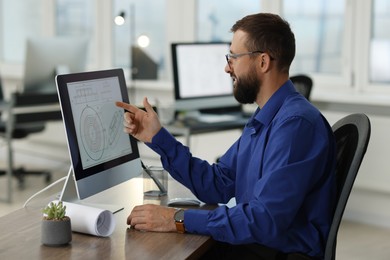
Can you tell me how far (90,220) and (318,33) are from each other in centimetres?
350

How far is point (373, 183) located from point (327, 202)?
109 inches

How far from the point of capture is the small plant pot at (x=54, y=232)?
1.86 meters

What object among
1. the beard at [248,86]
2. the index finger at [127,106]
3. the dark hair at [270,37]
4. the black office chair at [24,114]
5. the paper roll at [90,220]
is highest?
the dark hair at [270,37]

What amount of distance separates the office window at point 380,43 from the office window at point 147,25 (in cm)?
171

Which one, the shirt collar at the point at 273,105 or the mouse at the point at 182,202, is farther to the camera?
the mouse at the point at 182,202

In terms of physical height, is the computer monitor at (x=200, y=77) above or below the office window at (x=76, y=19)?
below

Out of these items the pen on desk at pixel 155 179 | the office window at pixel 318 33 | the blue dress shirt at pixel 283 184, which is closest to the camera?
the blue dress shirt at pixel 283 184

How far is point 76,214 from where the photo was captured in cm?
200

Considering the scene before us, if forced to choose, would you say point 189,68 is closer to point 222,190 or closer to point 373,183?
point 373,183

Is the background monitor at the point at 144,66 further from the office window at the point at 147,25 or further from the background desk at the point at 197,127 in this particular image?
the background desk at the point at 197,127

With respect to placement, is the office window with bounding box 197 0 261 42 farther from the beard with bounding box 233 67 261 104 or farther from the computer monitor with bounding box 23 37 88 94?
the beard with bounding box 233 67 261 104

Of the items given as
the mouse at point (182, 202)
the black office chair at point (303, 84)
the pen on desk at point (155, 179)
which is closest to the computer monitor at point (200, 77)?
the black office chair at point (303, 84)

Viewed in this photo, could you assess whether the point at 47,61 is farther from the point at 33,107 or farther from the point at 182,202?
the point at 182,202

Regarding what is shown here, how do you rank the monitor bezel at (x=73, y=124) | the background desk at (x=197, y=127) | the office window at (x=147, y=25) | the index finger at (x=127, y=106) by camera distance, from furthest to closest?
the office window at (x=147, y=25) → the background desk at (x=197, y=127) → the index finger at (x=127, y=106) → the monitor bezel at (x=73, y=124)
